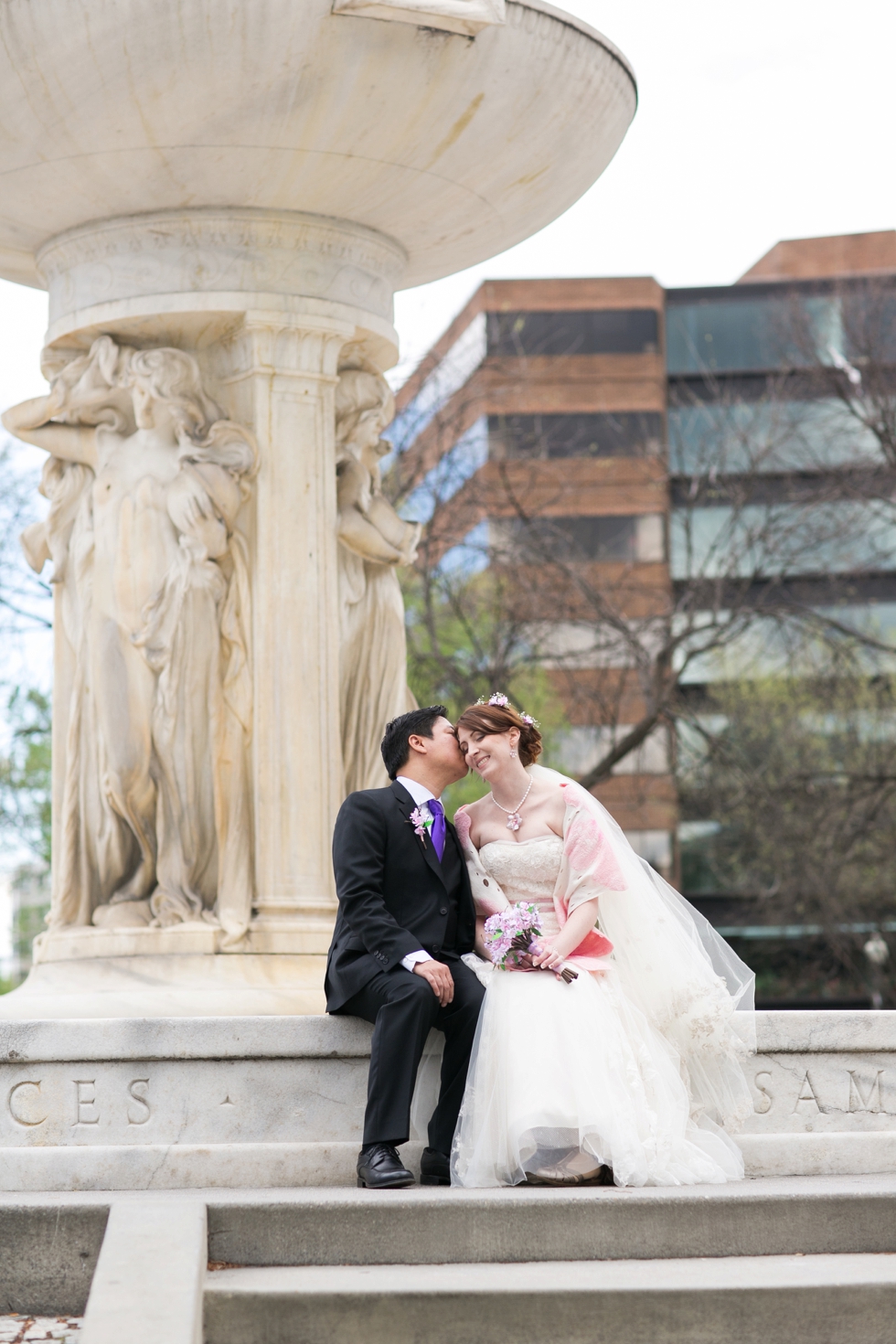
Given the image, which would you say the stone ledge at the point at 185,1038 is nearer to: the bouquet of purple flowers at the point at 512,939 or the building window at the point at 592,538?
the bouquet of purple flowers at the point at 512,939

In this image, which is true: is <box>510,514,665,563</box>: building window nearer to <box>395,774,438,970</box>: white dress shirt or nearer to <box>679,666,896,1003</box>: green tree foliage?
<box>679,666,896,1003</box>: green tree foliage

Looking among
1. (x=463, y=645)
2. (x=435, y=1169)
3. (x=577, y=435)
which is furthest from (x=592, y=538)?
(x=435, y=1169)

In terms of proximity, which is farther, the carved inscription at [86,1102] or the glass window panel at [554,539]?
the glass window panel at [554,539]

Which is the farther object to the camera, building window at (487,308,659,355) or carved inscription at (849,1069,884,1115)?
building window at (487,308,659,355)

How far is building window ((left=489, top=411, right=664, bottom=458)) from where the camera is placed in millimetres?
21875

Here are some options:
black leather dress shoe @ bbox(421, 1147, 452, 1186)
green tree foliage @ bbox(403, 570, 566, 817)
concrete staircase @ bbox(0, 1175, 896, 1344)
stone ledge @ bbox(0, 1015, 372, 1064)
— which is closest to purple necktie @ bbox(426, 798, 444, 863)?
stone ledge @ bbox(0, 1015, 372, 1064)

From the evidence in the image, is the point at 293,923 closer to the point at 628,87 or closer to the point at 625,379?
the point at 628,87

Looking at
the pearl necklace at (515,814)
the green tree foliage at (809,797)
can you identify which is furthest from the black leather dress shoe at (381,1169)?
the green tree foliage at (809,797)

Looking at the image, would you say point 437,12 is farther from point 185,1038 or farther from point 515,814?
point 185,1038

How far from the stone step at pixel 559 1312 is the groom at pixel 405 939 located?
3.04 feet

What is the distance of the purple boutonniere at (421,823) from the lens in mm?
5797

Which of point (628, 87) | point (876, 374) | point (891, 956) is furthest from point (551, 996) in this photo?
point (891, 956)

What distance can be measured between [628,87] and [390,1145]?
478 cm

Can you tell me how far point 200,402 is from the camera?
7906 mm
